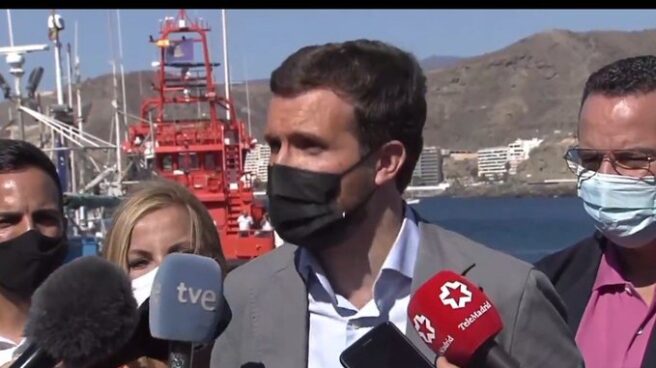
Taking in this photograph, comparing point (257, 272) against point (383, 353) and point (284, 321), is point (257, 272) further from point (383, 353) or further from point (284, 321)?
point (383, 353)

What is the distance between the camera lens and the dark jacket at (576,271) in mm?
4234

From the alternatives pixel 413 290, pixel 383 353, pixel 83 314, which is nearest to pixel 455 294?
pixel 383 353

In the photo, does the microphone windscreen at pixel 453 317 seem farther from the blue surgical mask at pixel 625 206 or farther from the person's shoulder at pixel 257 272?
the blue surgical mask at pixel 625 206

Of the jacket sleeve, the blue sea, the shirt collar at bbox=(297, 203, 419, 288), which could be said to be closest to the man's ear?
the shirt collar at bbox=(297, 203, 419, 288)

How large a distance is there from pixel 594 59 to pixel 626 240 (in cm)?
14692

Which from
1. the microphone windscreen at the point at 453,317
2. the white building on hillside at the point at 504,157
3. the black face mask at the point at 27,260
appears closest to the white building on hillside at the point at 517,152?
the white building on hillside at the point at 504,157

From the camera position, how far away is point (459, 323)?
297 centimetres

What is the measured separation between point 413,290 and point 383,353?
32cm

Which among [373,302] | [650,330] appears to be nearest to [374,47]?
[373,302]

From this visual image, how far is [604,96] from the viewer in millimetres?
4141

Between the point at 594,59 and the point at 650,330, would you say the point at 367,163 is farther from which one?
the point at 594,59

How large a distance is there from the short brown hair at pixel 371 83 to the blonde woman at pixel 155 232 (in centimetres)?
91
